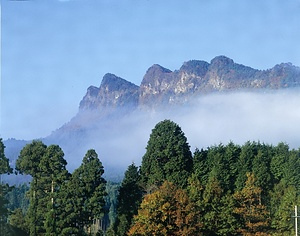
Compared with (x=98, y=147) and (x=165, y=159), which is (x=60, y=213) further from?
(x=98, y=147)

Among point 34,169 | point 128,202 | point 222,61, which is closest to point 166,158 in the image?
point 128,202

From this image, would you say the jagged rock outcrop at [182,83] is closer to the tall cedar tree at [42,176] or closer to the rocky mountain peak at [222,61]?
the rocky mountain peak at [222,61]

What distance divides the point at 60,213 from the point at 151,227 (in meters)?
2.48

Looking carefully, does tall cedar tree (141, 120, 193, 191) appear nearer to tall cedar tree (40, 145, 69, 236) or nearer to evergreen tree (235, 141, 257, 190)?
evergreen tree (235, 141, 257, 190)

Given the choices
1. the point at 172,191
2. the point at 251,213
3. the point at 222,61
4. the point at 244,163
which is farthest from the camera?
the point at 222,61

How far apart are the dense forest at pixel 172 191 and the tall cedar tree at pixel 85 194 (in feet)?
0.08

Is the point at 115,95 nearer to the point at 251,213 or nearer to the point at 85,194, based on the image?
the point at 85,194

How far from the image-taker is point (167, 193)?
35.8 feet

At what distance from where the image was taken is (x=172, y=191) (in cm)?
1112

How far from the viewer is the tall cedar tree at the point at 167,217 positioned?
1048 centimetres

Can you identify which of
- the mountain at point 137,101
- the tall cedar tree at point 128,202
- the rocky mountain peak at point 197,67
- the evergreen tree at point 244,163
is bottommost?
the tall cedar tree at point 128,202

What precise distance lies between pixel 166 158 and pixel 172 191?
3.08 m

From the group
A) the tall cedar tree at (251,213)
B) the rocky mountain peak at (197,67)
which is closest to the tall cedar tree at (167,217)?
the tall cedar tree at (251,213)

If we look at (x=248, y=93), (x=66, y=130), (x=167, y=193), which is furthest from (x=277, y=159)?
(x=66, y=130)
